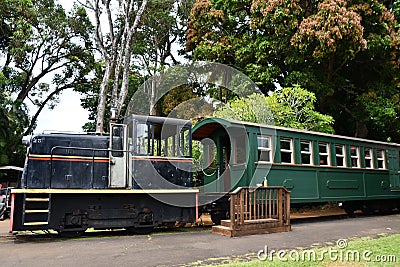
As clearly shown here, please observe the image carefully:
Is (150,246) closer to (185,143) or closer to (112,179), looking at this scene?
(112,179)

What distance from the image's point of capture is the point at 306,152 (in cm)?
1023

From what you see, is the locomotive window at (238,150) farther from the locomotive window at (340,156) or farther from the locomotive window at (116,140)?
the locomotive window at (340,156)

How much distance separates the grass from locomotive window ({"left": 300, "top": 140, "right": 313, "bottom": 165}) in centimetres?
453

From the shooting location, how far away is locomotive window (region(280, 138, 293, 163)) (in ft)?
31.8

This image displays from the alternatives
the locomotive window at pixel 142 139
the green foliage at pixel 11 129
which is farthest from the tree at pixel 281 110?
the green foliage at pixel 11 129

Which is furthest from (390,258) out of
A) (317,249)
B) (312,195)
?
(312,195)

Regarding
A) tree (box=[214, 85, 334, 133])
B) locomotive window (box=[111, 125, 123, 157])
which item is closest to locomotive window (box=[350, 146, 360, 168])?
tree (box=[214, 85, 334, 133])

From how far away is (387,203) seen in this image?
12.9 m

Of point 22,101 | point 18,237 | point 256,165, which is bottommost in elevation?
point 18,237

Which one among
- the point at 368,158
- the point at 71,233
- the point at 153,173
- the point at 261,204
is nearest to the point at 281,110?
the point at 368,158

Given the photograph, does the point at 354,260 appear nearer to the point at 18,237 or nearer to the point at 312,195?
the point at 312,195

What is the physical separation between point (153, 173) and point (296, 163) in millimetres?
4309

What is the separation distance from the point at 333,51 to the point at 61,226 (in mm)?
11690

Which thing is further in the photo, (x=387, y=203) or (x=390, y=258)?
(x=387, y=203)
